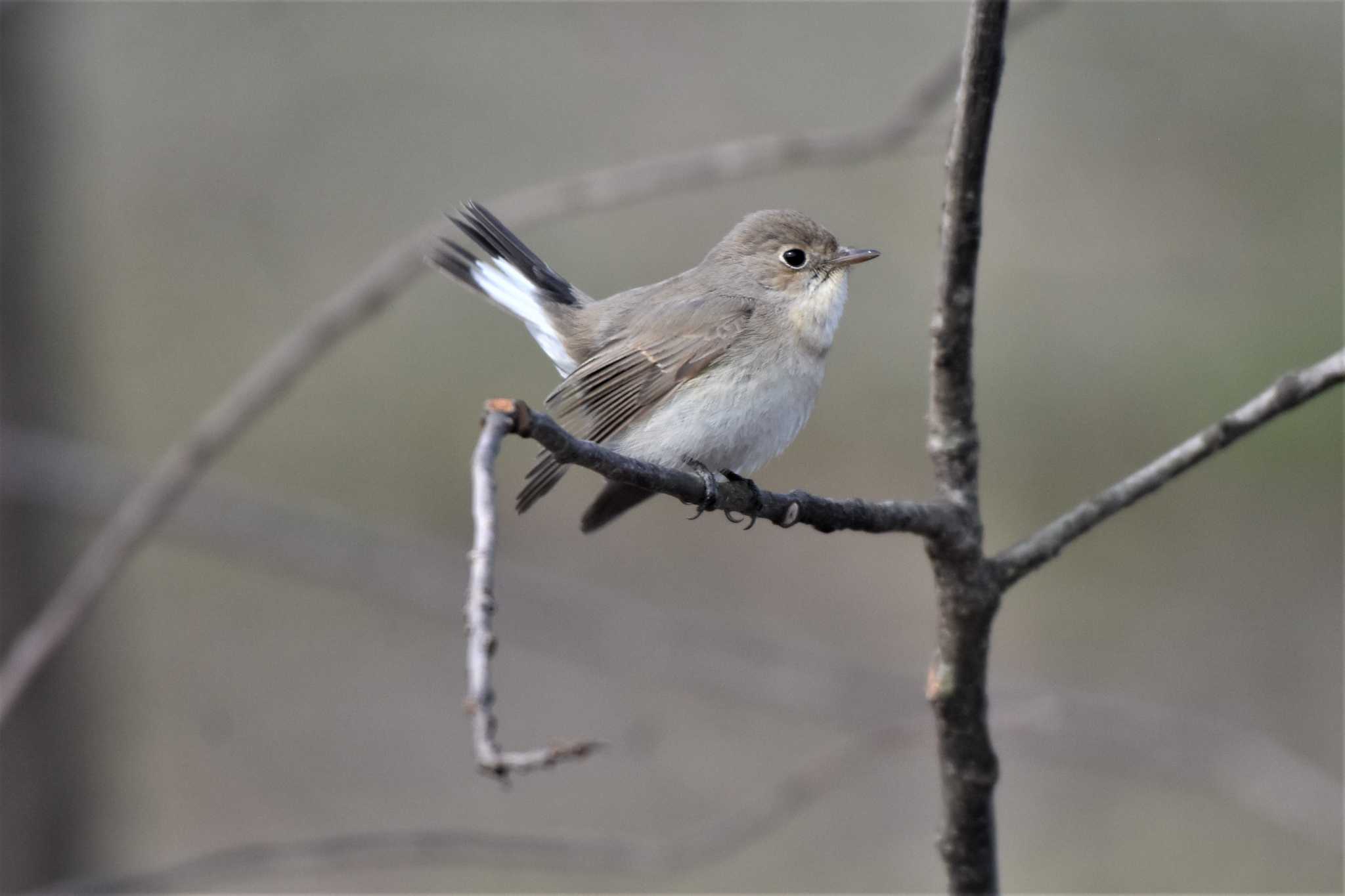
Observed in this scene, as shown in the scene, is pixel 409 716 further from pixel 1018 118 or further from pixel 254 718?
pixel 1018 118

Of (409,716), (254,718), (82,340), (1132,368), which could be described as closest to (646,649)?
(82,340)

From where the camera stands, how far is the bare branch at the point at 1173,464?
2.51 metres

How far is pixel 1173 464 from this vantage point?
2.63m


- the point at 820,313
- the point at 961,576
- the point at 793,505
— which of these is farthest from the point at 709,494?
the point at 820,313

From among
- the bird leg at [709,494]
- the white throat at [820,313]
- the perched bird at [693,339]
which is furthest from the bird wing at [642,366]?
the bird leg at [709,494]

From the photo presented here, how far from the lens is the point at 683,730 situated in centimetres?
833

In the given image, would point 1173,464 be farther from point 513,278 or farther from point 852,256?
point 513,278

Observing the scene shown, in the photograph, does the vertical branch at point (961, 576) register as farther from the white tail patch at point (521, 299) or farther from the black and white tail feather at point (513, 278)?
the white tail patch at point (521, 299)

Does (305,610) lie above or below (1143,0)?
below

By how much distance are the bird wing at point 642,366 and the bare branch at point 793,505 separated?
0.88 m

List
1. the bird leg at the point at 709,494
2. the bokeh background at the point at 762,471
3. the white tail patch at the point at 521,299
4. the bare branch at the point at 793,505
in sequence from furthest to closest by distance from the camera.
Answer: the bokeh background at the point at 762,471
the white tail patch at the point at 521,299
the bird leg at the point at 709,494
the bare branch at the point at 793,505

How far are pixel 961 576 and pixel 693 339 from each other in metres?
1.40

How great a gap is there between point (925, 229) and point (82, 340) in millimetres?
5503

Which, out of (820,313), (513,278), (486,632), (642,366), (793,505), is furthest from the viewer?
(513,278)
